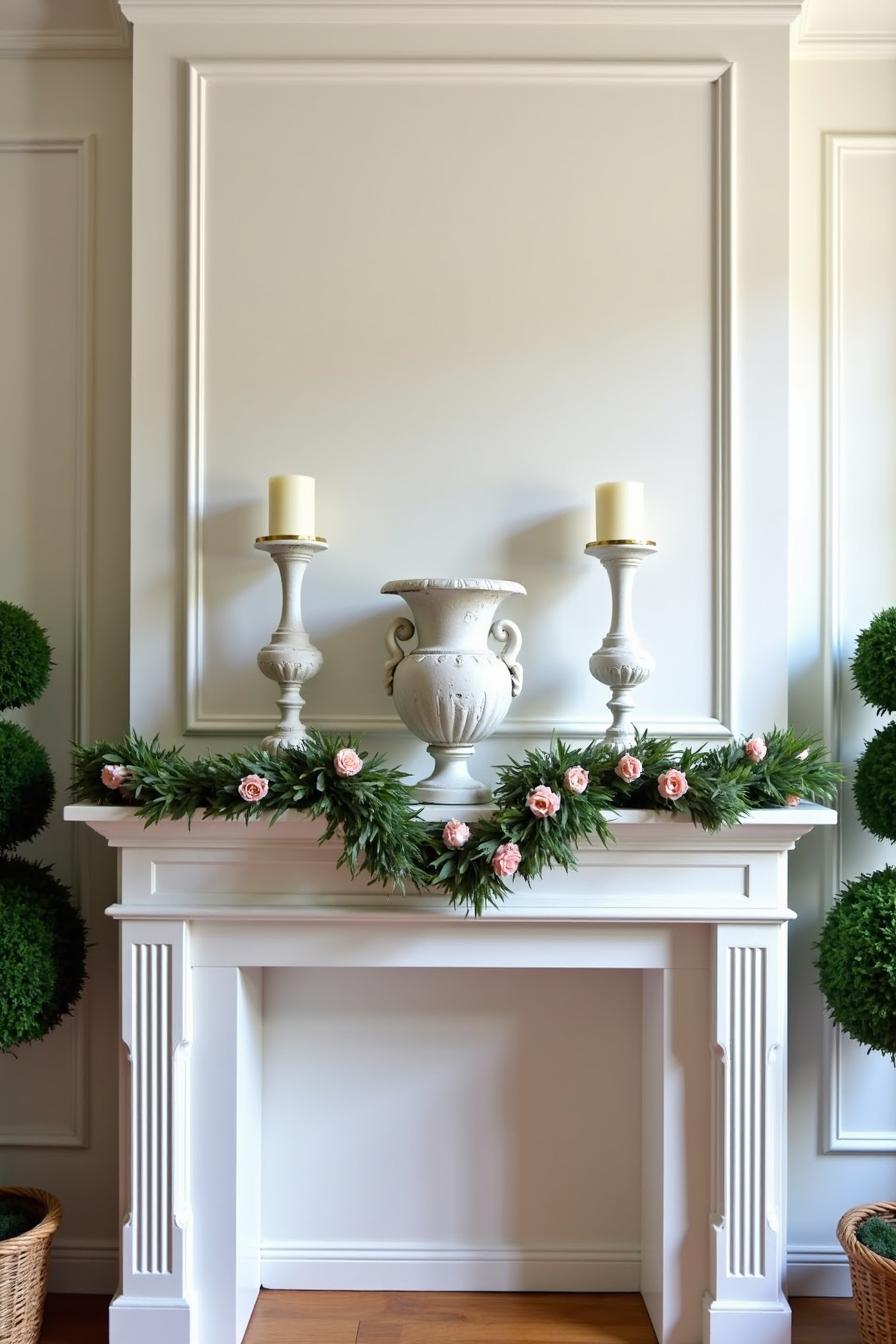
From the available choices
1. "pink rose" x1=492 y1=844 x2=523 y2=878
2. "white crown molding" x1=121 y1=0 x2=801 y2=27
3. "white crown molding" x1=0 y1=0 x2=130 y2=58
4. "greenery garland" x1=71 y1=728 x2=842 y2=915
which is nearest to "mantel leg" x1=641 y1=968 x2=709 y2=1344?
"greenery garland" x1=71 y1=728 x2=842 y2=915

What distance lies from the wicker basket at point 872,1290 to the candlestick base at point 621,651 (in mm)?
1000

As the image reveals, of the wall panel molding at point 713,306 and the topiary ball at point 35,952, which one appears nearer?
the topiary ball at point 35,952

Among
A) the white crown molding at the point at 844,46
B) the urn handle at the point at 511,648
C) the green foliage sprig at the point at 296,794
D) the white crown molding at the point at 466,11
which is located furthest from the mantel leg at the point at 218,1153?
the white crown molding at the point at 844,46

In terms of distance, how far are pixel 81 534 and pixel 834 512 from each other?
1662 mm

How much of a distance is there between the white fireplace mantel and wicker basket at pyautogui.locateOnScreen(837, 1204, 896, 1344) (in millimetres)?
132

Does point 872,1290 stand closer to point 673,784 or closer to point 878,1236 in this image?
point 878,1236

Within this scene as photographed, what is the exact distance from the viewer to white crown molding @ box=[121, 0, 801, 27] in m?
1.93

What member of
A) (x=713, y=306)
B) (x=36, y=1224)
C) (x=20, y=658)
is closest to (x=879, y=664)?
(x=713, y=306)

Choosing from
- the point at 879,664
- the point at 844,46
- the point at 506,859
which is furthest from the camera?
the point at 844,46

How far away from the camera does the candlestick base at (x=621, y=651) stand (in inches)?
71.4

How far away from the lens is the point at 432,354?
6.49 feet

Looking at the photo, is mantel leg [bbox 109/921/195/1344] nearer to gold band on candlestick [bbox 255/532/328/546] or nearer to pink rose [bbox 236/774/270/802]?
pink rose [bbox 236/774/270/802]

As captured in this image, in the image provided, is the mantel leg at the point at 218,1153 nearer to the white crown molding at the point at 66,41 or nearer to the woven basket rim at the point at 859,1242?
the woven basket rim at the point at 859,1242

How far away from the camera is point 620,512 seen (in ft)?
5.97
